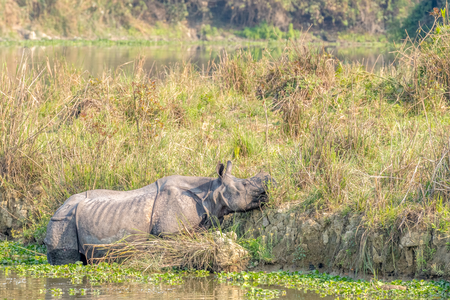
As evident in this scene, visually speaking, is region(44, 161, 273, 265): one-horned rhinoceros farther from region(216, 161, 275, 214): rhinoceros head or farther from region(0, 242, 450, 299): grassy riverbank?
region(0, 242, 450, 299): grassy riverbank

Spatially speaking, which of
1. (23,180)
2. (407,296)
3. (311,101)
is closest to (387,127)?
(311,101)

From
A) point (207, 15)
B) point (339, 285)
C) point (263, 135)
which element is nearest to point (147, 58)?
point (263, 135)

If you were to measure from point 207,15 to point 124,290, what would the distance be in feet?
171

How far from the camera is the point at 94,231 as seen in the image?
645cm

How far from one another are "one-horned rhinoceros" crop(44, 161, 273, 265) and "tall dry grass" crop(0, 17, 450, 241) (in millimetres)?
518

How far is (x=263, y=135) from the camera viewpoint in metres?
8.91

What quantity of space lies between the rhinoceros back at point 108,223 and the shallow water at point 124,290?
0.60m

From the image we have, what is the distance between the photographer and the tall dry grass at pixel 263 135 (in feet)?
21.1

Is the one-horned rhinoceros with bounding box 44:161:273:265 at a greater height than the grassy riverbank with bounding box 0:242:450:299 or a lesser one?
greater

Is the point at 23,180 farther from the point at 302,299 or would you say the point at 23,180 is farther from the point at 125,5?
the point at 125,5

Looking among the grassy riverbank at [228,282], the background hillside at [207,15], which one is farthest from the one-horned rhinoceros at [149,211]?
the background hillside at [207,15]

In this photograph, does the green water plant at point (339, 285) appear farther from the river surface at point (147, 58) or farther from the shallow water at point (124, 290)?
the river surface at point (147, 58)

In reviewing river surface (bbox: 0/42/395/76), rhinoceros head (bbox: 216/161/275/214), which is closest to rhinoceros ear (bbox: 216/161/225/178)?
rhinoceros head (bbox: 216/161/275/214)

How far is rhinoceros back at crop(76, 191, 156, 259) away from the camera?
645cm
